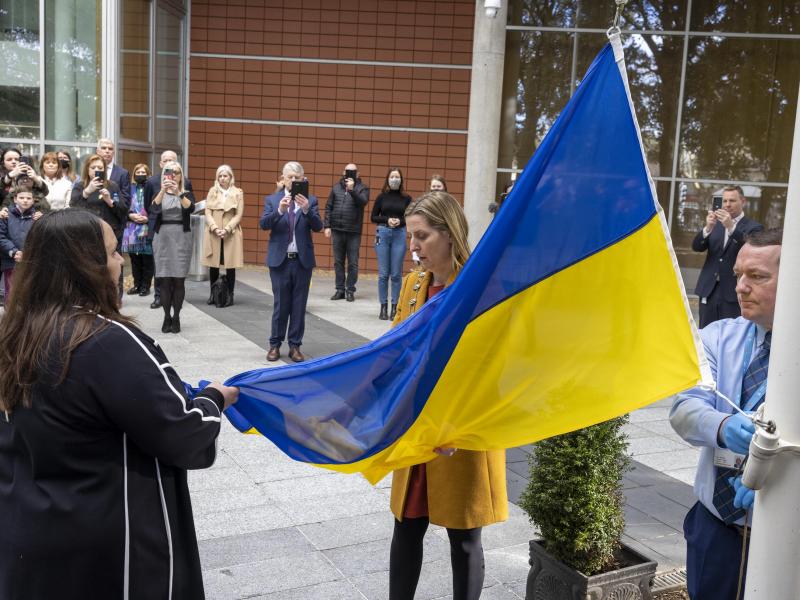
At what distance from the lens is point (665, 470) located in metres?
6.33

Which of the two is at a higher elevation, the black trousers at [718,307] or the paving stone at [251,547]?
the black trousers at [718,307]

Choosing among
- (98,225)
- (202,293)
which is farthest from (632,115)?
(202,293)

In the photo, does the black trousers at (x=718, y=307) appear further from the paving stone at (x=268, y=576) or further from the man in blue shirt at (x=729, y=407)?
the man in blue shirt at (x=729, y=407)

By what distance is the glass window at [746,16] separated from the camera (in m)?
15.3

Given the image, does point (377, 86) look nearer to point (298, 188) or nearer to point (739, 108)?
point (739, 108)

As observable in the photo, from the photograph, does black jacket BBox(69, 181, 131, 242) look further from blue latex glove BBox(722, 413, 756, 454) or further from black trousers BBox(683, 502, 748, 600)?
blue latex glove BBox(722, 413, 756, 454)

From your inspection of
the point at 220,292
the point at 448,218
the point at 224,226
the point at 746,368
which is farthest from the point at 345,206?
the point at 746,368

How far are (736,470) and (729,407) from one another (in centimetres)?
20

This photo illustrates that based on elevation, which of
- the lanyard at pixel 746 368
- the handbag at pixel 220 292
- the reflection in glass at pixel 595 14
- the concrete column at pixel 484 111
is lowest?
the handbag at pixel 220 292

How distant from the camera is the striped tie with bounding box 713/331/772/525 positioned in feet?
8.89

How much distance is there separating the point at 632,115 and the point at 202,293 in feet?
38.3

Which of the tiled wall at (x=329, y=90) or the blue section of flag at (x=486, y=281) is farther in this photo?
the tiled wall at (x=329, y=90)

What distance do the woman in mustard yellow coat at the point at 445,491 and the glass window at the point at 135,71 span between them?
1195cm

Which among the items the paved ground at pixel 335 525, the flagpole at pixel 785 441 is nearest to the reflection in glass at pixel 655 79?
the paved ground at pixel 335 525
